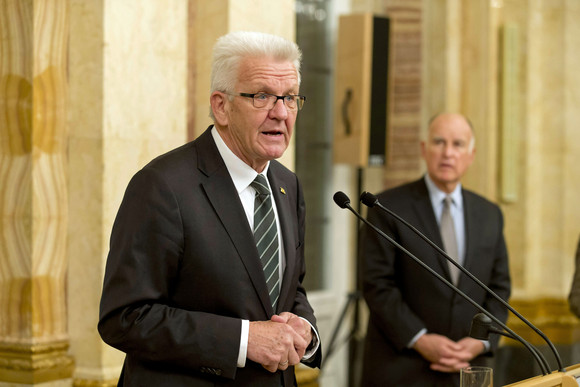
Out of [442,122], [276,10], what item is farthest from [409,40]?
[442,122]

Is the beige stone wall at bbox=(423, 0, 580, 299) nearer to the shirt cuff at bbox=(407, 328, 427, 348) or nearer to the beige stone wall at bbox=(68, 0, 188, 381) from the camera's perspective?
the shirt cuff at bbox=(407, 328, 427, 348)

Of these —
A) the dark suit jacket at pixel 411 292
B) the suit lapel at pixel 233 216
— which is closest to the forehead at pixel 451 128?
the dark suit jacket at pixel 411 292

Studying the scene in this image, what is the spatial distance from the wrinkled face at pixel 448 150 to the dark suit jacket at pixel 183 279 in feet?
5.43

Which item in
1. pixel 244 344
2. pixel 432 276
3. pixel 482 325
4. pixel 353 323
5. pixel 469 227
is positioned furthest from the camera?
pixel 353 323

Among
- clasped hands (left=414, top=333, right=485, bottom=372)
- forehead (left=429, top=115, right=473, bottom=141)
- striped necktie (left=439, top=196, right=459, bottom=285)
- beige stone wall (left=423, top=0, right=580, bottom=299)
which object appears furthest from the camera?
beige stone wall (left=423, top=0, right=580, bottom=299)

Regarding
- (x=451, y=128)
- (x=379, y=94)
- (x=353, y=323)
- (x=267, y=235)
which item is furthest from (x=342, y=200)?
(x=353, y=323)

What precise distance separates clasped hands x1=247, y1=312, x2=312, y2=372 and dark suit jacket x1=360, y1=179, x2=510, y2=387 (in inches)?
56.0

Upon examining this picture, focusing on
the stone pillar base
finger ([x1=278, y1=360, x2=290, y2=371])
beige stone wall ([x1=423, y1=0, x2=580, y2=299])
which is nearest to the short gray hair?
finger ([x1=278, y1=360, x2=290, y2=371])

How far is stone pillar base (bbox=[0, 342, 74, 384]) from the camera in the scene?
147 inches

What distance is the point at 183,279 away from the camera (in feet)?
7.86

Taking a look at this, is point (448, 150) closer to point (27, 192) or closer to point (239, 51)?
point (239, 51)

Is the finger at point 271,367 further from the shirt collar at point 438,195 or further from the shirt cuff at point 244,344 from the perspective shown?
the shirt collar at point 438,195

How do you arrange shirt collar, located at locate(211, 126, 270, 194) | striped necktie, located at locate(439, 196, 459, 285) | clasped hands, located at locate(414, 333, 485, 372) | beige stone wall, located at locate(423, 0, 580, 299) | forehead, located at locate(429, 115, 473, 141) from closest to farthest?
1. shirt collar, located at locate(211, 126, 270, 194)
2. clasped hands, located at locate(414, 333, 485, 372)
3. striped necktie, located at locate(439, 196, 459, 285)
4. forehead, located at locate(429, 115, 473, 141)
5. beige stone wall, located at locate(423, 0, 580, 299)

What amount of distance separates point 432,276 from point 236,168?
5.09 ft
